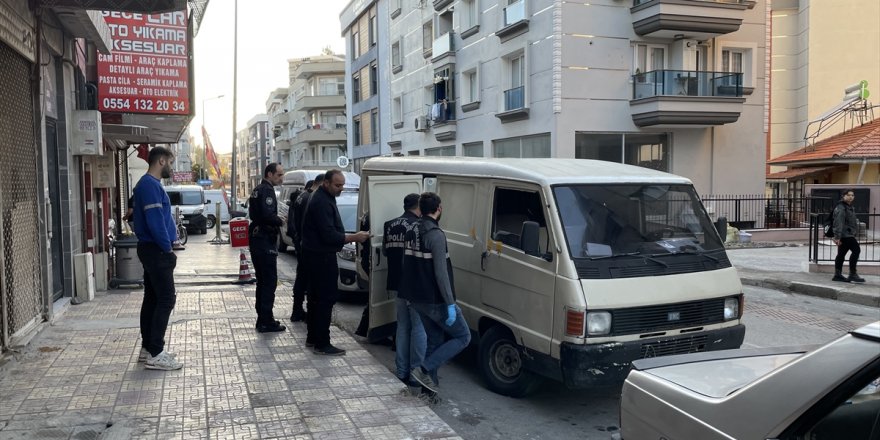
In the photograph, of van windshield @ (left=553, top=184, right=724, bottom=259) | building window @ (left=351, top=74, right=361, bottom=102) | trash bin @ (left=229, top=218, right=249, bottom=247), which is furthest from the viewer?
building window @ (left=351, top=74, right=361, bottom=102)

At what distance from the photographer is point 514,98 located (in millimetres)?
24984

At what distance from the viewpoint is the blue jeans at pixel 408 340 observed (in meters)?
5.80

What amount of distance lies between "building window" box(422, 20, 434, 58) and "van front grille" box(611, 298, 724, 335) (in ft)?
93.8

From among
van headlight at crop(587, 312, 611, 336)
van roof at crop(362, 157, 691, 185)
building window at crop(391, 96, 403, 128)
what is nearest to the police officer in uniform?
van roof at crop(362, 157, 691, 185)

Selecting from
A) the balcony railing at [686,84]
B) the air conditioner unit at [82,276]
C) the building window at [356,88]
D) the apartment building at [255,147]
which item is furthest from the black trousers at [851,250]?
the apartment building at [255,147]

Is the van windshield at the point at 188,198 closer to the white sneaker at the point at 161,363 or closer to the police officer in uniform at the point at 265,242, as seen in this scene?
the police officer in uniform at the point at 265,242

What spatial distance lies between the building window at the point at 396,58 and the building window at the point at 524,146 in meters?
12.3

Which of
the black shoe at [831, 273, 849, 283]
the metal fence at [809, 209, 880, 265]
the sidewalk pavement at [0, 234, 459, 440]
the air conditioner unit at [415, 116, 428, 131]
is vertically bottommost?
the black shoe at [831, 273, 849, 283]

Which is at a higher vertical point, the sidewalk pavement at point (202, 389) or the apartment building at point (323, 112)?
the apartment building at point (323, 112)

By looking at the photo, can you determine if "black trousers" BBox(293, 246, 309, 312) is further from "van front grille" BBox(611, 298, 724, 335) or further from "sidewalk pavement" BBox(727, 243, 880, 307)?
"sidewalk pavement" BBox(727, 243, 880, 307)

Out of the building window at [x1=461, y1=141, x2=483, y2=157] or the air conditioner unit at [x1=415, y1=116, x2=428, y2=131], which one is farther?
the air conditioner unit at [x1=415, y1=116, x2=428, y2=131]

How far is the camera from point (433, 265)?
18.2 feet

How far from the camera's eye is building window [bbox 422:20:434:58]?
108 ft

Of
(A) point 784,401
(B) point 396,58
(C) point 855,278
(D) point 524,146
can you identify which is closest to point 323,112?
(B) point 396,58
